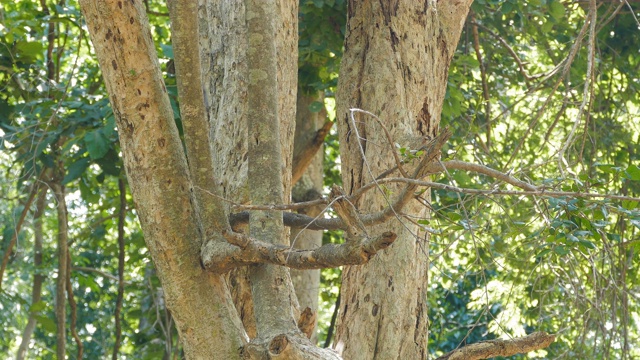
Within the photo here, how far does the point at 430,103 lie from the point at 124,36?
1365 millimetres

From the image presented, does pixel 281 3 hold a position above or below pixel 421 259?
above

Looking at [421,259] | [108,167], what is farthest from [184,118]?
[108,167]

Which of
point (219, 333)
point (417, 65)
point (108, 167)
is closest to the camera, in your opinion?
point (219, 333)

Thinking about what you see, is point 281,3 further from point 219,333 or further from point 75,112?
point 75,112

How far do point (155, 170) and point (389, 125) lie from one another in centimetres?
109

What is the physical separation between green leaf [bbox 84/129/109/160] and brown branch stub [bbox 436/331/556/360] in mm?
2355

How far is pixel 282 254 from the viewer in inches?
87.0

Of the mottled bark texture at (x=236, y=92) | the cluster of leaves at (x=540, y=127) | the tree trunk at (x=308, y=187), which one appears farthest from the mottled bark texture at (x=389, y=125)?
the tree trunk at (x=308, y=187)

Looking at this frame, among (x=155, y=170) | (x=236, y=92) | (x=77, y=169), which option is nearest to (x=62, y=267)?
(x=77, y=169)

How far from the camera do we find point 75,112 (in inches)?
193

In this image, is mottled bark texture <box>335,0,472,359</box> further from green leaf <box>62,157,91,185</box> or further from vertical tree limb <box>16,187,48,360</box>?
vertical tree limb <box>16,187,48,360</box>

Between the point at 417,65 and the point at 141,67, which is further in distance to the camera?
the point at 417,65

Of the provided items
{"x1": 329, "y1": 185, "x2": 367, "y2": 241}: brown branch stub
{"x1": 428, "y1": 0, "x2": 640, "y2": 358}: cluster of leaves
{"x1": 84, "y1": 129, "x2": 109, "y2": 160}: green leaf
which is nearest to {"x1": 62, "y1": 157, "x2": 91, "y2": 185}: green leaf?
{"x1": 84, "y1": 129, "x2": 109, "y2": 160}: green leaf

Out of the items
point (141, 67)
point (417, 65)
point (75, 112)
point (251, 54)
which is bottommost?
point (141, 67)
